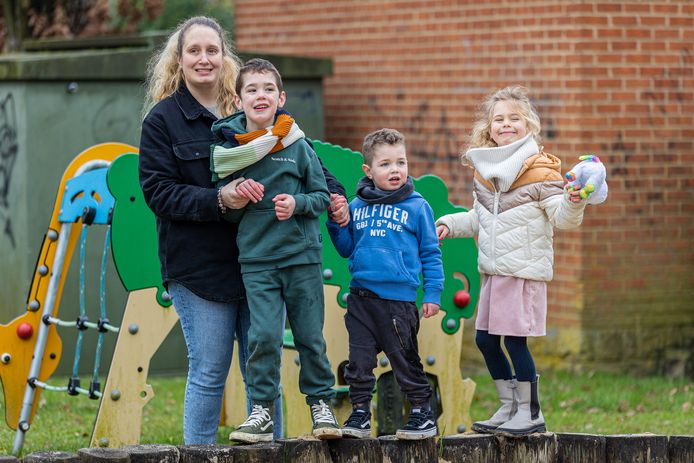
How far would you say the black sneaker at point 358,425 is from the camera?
503cm

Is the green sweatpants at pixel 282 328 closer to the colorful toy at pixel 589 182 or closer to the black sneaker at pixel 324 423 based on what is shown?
the black sneaker at pixel 324 423

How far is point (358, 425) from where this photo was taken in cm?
508

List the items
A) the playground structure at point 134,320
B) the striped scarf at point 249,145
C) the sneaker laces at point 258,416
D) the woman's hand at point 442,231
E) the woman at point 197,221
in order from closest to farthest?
1. the striped scarf at point 249,145
2. the sneaker laces at point 258,416
3. the woman at point 197,221
4. the woman's hand at point 442,231
5. the playground structure at point 134,320

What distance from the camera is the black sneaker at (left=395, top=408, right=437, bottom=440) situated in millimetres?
5055

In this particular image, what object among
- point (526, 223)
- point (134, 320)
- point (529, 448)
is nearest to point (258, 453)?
point (529, 448)

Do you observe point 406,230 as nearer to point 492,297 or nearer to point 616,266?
point 492,297

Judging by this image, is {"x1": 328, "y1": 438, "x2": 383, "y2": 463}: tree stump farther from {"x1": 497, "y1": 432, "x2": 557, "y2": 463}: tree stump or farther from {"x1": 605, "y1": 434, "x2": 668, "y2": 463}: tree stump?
{"x1": 605, "y1": 434, "x2": 668, "y2": 463}: tree stump

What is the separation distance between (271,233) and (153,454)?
91 centimetres

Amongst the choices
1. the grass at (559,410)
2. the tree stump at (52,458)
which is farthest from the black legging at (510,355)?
the grass at (559,410)

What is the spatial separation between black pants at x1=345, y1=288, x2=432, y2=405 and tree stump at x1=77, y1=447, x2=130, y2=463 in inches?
37.6

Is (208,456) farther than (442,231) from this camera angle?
No

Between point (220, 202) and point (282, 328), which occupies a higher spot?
point (220, 202)

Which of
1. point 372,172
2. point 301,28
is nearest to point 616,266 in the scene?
point 301,28

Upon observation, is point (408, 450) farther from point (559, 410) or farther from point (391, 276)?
point (559, 410)
